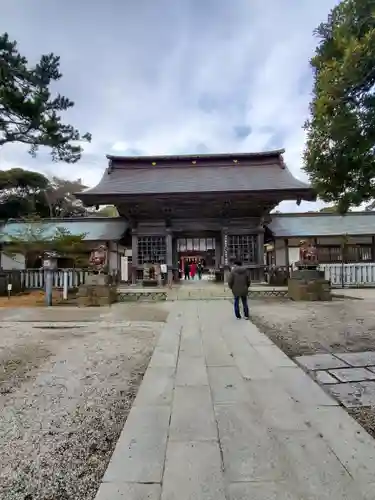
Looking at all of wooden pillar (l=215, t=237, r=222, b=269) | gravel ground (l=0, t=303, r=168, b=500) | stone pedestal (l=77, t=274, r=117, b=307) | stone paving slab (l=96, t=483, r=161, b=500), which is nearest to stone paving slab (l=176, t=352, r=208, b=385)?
gravel ground (l=0, t=303, r=168, b=500)

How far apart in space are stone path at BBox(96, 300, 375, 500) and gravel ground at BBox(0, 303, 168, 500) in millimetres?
178

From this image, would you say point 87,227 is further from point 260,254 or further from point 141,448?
point 141,448

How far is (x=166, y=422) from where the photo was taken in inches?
101

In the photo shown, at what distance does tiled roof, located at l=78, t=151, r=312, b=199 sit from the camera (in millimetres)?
16714

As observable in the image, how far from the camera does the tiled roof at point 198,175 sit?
1671 centimetres

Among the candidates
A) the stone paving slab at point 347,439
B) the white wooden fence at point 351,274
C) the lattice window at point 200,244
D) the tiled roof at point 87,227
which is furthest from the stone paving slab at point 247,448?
the lattice window at point 200,244

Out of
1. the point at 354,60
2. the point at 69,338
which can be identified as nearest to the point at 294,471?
the point at 354,60

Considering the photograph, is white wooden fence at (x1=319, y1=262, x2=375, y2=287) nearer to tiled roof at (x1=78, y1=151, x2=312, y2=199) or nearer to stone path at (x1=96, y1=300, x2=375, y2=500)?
tiled roof at (x1=78, y1=151, x2=312, y2=199)

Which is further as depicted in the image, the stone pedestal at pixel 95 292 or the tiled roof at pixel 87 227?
the tiled roof at pixel 87 227

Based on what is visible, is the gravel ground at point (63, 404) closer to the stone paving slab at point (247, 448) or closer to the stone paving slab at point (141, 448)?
the stone paving slab at point (141, 448)

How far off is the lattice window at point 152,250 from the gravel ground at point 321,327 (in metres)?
8.29

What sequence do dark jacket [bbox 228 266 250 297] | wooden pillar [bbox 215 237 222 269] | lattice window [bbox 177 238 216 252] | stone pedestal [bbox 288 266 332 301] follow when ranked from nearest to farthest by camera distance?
1. dark jacket [bbox 228 266 250 297]
2. stone pedestal [bbox 288 266 332 301]
3. wooden pillar [bbox 215 237 222 269]
4. lattice window [bbox 177 238 216 252]

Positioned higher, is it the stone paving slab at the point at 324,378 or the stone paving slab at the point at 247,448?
the stone paving slab at the point at 247,448

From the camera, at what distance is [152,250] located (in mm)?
17484
